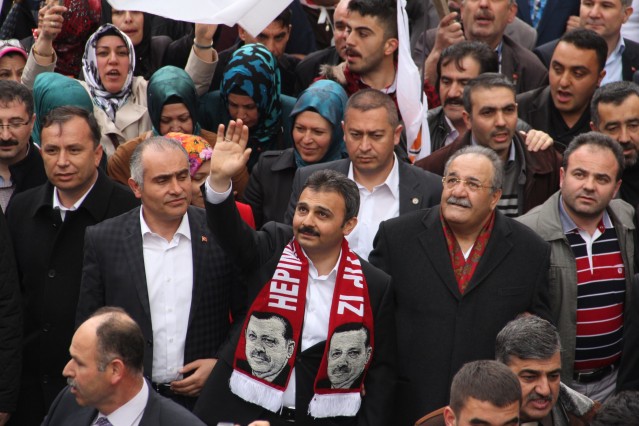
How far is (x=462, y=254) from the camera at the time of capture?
6.31m

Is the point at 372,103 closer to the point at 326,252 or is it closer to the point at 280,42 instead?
the point at 326,252

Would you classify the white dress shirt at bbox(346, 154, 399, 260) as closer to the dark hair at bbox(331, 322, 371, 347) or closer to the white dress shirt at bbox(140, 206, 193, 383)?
the dark hair at bbox(331, 322, 371, 347)

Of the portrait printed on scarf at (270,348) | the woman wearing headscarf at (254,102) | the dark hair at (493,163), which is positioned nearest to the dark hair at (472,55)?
the woman wearing headscarf at (254,102)

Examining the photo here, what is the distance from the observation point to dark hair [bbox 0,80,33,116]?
7.30m

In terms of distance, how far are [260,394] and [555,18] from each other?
533 cm

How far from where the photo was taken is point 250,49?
8109 millimetres

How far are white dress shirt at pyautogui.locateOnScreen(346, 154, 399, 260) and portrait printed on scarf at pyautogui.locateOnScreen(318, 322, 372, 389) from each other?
86 centimetres

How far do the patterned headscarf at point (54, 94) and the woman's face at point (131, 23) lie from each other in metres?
1.25

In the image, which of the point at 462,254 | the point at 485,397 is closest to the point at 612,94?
the point at 462,254

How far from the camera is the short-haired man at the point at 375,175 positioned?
6801 mm

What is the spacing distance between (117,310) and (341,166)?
1.91 meters

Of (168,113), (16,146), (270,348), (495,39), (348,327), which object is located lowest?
(270,348)

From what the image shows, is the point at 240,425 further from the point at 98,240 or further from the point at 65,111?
the point at 65,111

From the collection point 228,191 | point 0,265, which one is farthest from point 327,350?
point 0,265
